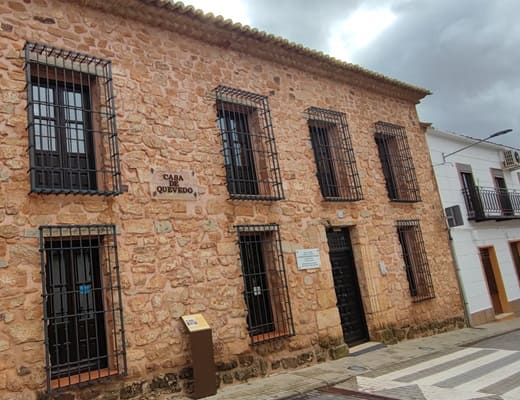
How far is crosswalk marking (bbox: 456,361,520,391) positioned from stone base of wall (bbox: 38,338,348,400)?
216cm

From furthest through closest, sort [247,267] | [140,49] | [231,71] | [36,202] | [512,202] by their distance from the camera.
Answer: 1. [512,202]
2. [231,71]
3. [247,267]
4. [140,49]
5. [36,202]

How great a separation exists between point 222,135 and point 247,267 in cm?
209

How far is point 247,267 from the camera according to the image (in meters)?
6.43

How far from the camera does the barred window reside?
29.7 feet

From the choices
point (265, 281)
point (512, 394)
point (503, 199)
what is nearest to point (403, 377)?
point (512, 394)

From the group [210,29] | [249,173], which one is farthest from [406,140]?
[210,29]

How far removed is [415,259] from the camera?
9211 millimetres

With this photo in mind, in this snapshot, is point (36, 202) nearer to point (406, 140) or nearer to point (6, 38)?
point (6, 38)

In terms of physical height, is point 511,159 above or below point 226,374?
above

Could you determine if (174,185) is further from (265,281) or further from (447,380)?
(447,380)

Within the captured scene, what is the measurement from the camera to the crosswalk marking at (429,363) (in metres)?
5.77

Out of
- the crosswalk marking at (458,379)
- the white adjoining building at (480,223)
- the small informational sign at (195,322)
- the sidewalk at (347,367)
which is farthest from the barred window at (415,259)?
the small informational sign at (195,322)

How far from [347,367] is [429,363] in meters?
1.30

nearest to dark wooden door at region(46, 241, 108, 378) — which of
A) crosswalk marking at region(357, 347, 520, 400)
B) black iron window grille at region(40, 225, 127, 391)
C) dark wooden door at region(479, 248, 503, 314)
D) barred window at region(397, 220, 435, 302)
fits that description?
black iron window grille at region(40, 225, 127, 391)
